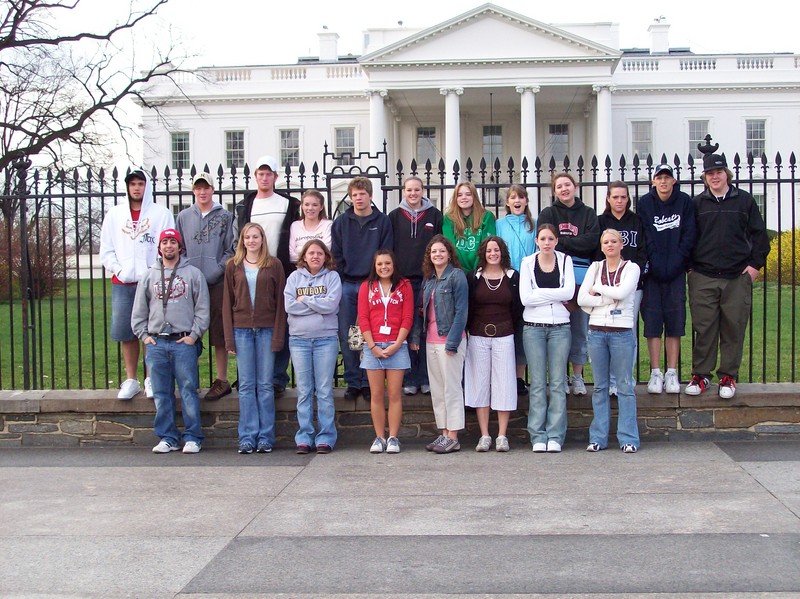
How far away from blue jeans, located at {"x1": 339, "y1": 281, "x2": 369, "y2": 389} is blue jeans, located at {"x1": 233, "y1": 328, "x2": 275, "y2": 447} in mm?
627

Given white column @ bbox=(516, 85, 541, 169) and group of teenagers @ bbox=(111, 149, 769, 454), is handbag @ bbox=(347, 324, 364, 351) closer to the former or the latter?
group of teenagers @ bbox=(111, 149, 769, 454)

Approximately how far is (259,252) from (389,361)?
1.39 meters

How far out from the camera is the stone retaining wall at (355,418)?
7.56m

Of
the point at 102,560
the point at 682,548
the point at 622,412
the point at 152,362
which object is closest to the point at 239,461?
the point at 152,362

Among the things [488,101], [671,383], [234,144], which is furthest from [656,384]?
[234,144]

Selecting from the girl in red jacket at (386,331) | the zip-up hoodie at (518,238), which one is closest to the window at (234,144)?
the zip-up hoodie at (518,238)

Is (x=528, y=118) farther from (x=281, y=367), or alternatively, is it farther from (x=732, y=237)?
(x=281, y=367)

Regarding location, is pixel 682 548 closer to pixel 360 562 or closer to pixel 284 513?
pixel 360 562

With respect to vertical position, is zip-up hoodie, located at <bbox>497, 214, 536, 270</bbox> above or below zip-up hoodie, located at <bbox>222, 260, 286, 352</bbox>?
above

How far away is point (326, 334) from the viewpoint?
7.40m

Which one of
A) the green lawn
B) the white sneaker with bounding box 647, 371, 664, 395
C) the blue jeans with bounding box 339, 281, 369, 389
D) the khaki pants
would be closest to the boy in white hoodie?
the green lawn

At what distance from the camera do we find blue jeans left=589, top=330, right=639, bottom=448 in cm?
711

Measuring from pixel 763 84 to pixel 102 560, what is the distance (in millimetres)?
49010

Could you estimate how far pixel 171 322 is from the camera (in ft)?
24.4
